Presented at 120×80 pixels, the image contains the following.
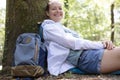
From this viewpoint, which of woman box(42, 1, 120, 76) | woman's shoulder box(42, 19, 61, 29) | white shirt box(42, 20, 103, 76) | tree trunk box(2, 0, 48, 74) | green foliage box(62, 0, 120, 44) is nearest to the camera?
woman box(42, 1, 120, 76)

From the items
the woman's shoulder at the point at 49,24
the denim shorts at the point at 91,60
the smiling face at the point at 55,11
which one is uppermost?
the smiling face at the point at 55,11

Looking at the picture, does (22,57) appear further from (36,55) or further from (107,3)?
(107,3)

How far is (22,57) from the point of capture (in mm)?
4336

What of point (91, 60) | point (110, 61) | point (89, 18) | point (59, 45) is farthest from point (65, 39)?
point (89, 18)

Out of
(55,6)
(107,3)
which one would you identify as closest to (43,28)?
(55,6)

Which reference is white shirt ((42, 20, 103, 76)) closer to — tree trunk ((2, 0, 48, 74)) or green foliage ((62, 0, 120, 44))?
tree trunk ((2, 0, 48, 74))

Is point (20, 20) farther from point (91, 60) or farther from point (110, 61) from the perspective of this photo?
point (110, 61)

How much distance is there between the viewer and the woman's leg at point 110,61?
434cm

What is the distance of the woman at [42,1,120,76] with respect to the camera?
14.6 feet

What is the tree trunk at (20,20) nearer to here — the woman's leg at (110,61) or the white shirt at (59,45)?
the white shirt at (59,45)

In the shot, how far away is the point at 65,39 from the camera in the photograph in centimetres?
Answer: 458

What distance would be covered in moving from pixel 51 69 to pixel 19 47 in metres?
0.62

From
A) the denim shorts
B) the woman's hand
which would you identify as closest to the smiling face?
the denim shorts

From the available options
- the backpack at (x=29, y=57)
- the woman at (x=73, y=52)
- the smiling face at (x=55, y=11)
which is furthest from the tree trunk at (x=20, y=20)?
the backpack at (x=29, y=57)
